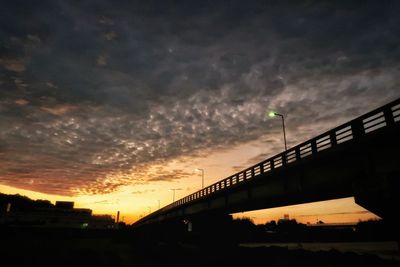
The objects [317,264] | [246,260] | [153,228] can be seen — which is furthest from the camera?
[153,228]

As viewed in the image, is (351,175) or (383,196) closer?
(383,196)

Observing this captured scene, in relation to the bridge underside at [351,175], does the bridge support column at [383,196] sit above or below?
below

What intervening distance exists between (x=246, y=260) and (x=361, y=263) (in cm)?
972

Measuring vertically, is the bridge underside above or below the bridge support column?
above

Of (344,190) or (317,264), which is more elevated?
(344,190)

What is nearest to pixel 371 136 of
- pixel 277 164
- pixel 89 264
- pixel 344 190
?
pixel 344 190

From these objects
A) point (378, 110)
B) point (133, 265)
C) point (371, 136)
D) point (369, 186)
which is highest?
point (378, 110)

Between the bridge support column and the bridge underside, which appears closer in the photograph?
the bridge support column

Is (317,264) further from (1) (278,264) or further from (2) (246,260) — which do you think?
(2) (246,260)

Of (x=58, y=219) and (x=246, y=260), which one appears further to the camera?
(x=58, y=219)

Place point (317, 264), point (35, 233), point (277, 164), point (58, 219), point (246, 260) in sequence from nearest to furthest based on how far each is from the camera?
point (277, 164)
point (317, 264)
point (246, 260)
point (35, 233)
point (58, 219)

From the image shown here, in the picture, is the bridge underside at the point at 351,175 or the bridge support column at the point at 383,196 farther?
the bridge underside at the point at 351,175

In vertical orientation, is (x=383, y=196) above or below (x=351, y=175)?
below

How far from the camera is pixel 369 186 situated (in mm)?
15031
